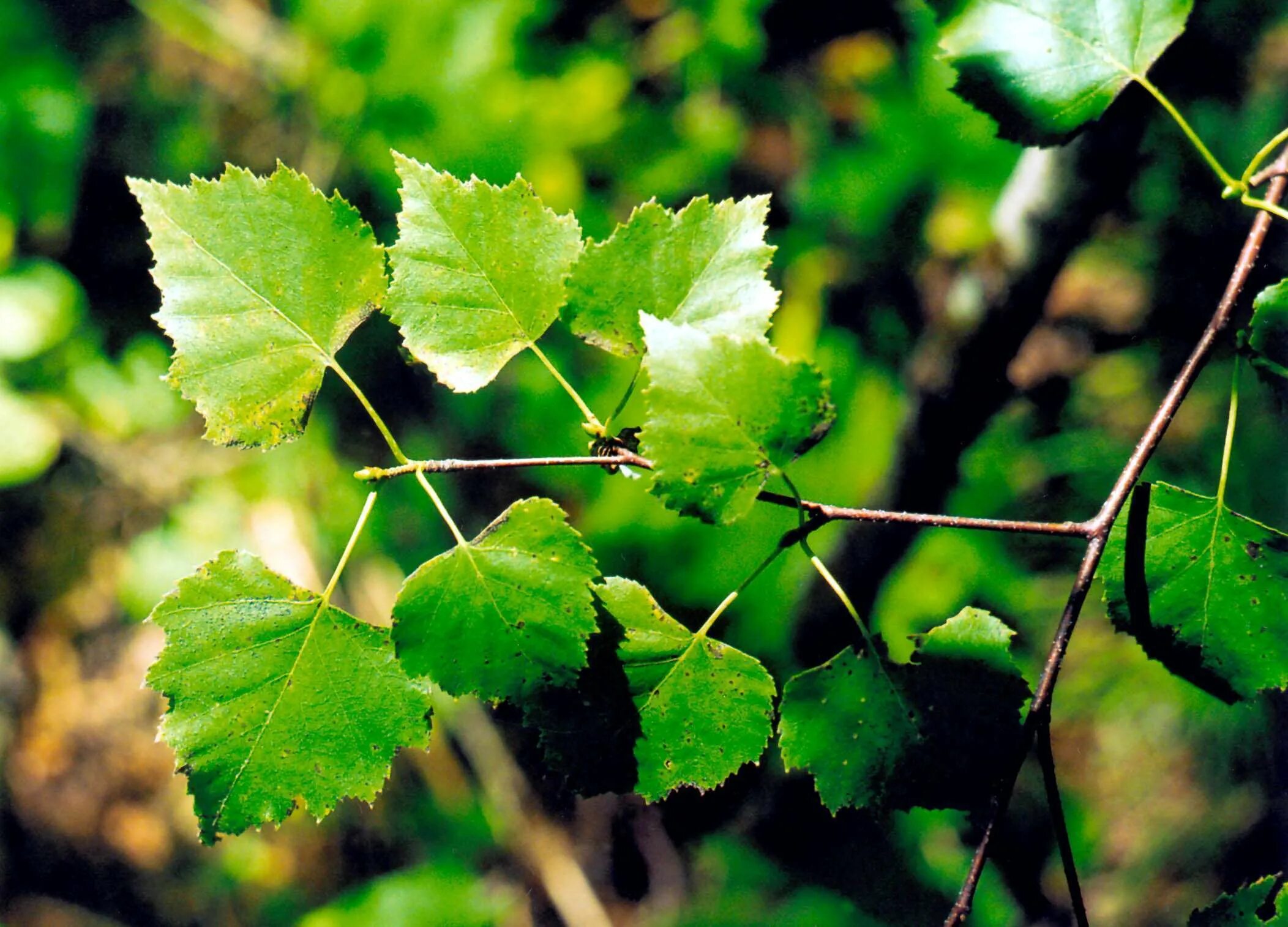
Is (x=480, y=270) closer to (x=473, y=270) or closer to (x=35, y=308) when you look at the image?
(x=473, y=270)

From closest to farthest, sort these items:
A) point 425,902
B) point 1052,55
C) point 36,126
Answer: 1. point 1052,55
2. point 425,902
3. point 36,126

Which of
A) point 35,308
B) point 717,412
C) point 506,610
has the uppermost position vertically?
point 717,412

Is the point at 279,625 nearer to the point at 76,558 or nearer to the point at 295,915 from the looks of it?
the point at 295,915

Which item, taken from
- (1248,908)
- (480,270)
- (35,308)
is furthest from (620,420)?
(35,308)

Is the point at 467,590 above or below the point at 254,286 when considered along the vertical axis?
below

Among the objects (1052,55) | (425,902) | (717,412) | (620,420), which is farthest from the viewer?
(425,902)

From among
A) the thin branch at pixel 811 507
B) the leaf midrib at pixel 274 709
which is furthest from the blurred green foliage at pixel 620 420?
the leaf midrib at pixel 274 709
